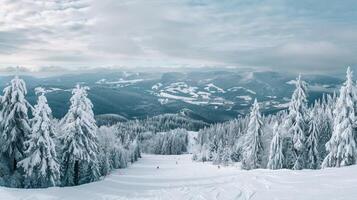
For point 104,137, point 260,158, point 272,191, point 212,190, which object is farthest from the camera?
point 104,137

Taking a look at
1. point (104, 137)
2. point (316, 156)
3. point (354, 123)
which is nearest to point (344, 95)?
point (354, 123)

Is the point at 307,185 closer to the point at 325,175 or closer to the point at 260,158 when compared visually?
the point at 325,175

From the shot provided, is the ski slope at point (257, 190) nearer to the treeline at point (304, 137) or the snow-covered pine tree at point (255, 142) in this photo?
the treeline at point (304, 137)

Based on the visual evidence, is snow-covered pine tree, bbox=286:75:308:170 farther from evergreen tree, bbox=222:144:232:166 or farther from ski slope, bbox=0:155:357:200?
evergreen tree, bbox=222:144:232:166

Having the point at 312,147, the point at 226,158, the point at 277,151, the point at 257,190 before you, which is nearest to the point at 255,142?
the point at 277,151

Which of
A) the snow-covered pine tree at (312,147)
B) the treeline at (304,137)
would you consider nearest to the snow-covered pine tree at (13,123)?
the treeline at (304,137)

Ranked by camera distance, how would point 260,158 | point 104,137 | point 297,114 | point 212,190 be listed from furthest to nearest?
1. point 104,137
2. point 260,158
3. point 297,114
4. point 212,190
